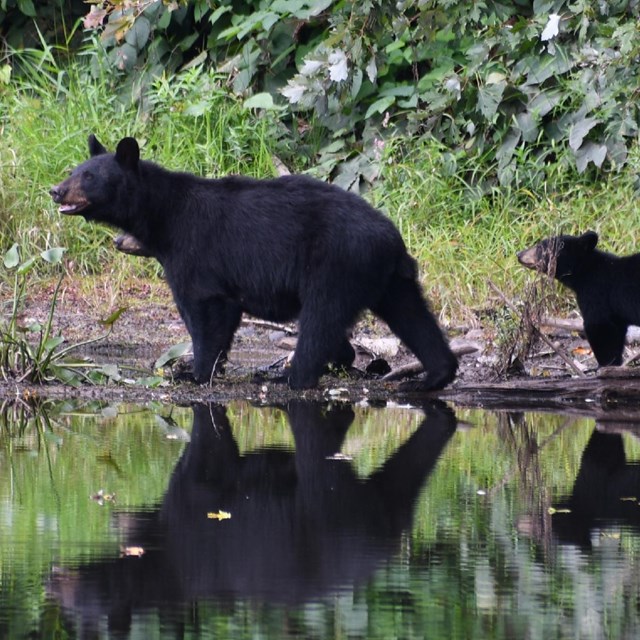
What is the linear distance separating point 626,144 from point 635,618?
844cm

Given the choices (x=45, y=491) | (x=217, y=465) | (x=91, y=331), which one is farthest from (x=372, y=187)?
(x=45, y=491)

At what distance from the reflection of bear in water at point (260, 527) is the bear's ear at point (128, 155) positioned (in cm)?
209

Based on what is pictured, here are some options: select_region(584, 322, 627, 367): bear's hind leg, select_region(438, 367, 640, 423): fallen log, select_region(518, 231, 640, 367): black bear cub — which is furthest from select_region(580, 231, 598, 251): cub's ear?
select_region(438, 367, 640, 423): fallen log

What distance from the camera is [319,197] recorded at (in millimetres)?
8016

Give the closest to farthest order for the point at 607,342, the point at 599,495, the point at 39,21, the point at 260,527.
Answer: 1. the point at 260,527
2. the point at 599,495
3. the point at 607,342
4. the point at 39,21

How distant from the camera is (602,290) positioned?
890cm

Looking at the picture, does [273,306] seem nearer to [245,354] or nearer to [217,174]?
[245,354]

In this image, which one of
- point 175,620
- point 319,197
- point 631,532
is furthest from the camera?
point 319,197

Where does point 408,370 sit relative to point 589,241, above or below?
below

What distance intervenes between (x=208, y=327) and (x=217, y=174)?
4.52 metres

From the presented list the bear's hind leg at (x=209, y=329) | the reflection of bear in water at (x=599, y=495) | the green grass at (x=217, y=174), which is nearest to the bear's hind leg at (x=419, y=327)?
the bear's hind leg at (x=209, y=329)

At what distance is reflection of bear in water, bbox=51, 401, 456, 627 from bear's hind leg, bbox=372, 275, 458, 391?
1.19 meters

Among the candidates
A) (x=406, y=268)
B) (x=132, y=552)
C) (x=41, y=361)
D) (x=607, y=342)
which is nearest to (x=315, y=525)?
(x=132, y=552)

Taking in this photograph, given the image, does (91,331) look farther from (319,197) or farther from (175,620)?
(175,620)
